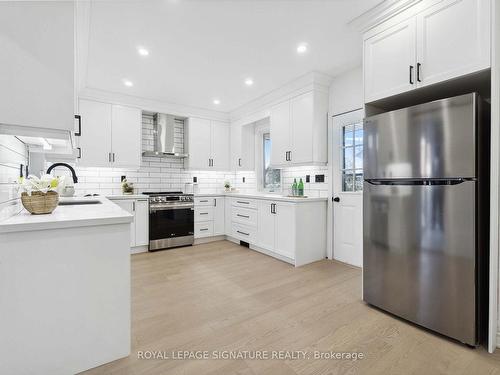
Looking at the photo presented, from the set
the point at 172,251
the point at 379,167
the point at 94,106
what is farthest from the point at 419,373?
the point at 94,106

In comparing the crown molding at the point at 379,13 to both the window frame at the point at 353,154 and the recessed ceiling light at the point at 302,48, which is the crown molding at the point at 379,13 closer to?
the recessed ceiling light at the point at 302,48

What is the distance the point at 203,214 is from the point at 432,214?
361cm

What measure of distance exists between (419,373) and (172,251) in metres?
3.48

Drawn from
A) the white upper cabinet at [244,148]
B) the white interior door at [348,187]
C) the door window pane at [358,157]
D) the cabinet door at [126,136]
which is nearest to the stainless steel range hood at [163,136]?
the cabinet door at [126,136]

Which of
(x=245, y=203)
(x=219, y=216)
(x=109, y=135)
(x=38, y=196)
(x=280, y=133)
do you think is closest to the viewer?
(x=38, y=196)

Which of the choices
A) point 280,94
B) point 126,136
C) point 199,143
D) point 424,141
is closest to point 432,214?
point 424,141

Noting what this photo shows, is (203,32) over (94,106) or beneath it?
over

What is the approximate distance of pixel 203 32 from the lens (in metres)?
2.43

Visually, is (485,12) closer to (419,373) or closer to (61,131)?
(419,373)

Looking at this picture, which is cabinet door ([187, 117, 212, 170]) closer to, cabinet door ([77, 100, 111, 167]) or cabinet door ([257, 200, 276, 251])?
cabinet door ([77, 100, 111, 167])

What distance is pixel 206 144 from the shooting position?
4.96 metres

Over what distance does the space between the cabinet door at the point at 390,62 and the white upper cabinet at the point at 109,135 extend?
11.9 ft

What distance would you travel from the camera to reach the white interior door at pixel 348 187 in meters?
3.22

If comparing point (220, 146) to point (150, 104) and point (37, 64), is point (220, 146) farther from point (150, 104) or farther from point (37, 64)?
point (37, 64)
